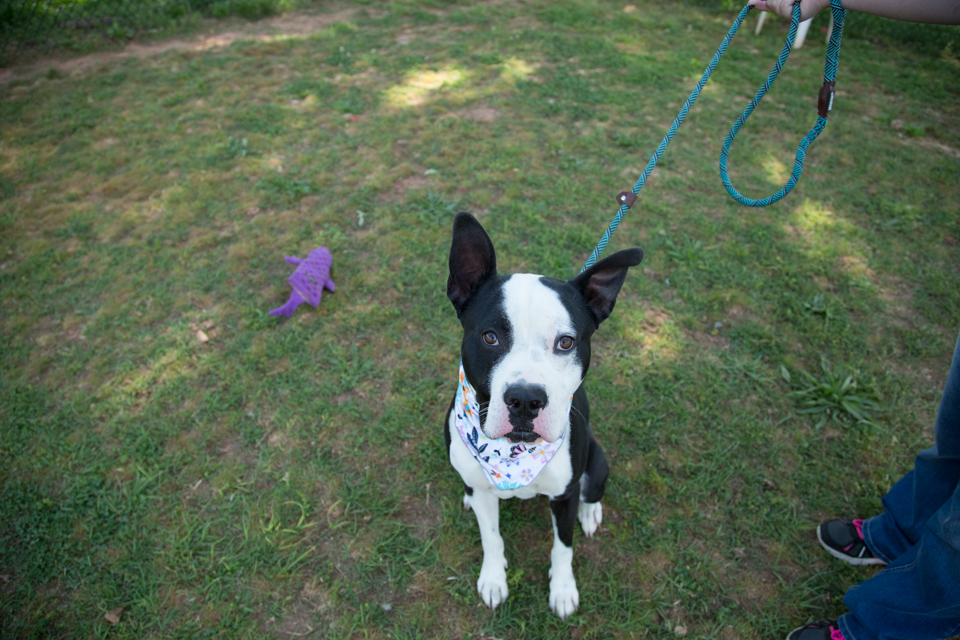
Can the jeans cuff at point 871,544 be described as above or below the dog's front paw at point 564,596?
above

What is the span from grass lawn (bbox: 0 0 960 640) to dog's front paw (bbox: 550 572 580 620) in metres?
0.06

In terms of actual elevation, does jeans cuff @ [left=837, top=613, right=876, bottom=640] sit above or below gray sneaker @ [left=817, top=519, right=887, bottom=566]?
above

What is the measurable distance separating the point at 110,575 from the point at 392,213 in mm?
3366

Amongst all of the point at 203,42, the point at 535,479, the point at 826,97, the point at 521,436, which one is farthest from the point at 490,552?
the point at 203,42

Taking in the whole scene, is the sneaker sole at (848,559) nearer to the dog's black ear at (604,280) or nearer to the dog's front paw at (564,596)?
the dog's front paw at (564,596)

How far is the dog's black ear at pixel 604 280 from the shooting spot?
1946 mm

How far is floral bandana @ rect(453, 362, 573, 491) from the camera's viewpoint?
6.80ft

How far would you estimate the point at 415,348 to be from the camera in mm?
3631

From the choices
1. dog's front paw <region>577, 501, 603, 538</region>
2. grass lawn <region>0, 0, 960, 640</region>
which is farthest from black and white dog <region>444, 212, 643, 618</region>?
grass lawn <region>0, 0, 960, 640</region>

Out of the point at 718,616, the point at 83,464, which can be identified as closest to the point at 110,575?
the point at 83,464

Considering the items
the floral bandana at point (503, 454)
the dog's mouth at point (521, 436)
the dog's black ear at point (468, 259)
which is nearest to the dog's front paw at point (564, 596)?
the floral bandana at point (503, 454)

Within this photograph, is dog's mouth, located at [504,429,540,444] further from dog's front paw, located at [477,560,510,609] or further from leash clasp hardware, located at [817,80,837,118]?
leash clasp hardware, located at [817,80,837,118]

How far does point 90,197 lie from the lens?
5.06 meters

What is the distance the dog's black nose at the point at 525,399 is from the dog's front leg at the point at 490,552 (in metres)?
0.75
